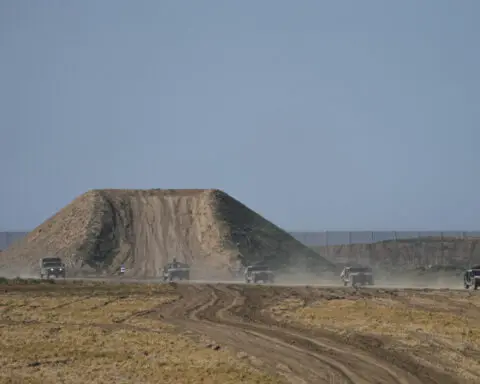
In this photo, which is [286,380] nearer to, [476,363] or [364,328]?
[476,363]

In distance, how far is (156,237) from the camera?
381ft

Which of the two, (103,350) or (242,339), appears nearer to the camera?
(103,350)

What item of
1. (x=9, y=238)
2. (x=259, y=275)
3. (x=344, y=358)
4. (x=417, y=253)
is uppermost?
(x=9, y=238)

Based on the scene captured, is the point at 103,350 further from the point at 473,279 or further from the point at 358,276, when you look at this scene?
the point at 358,276

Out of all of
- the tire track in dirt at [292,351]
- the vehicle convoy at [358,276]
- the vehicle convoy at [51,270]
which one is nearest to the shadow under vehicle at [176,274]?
the vehicle convoy at [51,270]

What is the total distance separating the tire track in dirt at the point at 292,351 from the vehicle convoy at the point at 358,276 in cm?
2752

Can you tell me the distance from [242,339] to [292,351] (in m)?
3.84

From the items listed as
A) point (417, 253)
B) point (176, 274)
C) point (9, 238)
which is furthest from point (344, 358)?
point (9, 238)

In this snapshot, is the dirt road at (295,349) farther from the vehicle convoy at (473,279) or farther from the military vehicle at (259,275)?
the military vehicle at (259,275)

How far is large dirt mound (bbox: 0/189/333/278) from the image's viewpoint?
107438mm

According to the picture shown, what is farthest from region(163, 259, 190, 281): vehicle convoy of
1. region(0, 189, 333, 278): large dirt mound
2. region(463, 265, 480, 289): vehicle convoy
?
region(463, 265, 480, 289): vehicle convoy

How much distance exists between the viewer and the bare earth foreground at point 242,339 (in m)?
24.0

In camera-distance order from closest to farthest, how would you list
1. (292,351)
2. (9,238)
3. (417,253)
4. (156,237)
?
(292,351), (156,237), (417,253), (9,238)

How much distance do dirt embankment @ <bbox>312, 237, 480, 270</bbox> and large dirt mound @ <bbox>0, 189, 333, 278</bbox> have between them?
9646mm
